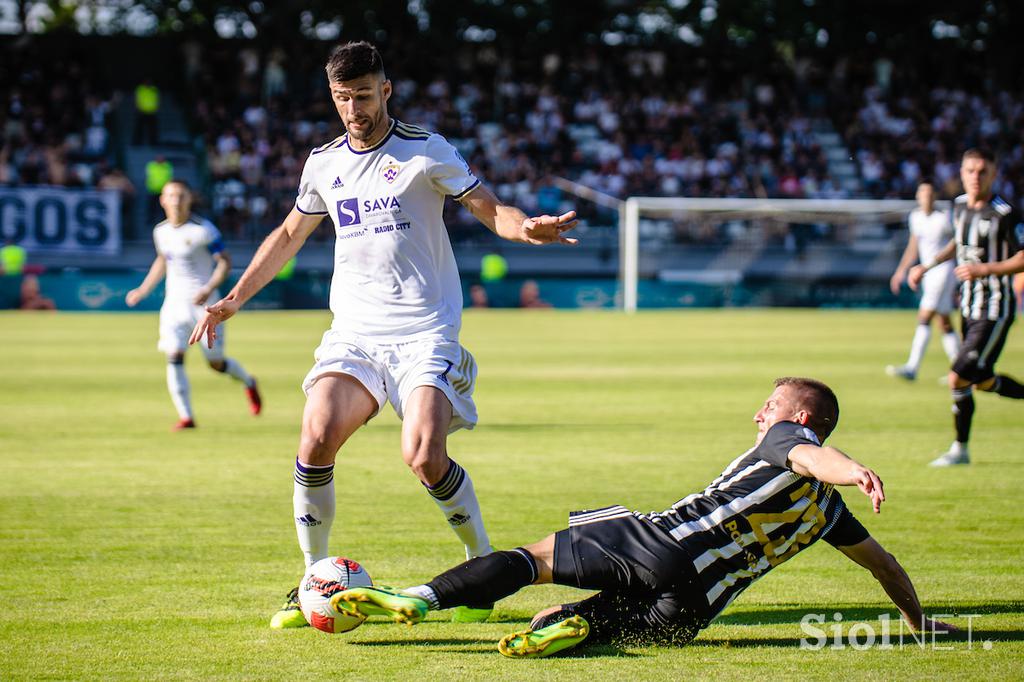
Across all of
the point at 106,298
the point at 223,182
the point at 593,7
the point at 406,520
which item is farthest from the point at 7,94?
the point at 406,520

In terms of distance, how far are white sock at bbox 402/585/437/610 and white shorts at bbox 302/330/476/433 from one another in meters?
1.13

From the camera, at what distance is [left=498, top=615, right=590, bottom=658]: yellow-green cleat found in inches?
200

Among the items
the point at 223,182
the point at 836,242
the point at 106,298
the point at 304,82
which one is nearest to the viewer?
the point at 106,298

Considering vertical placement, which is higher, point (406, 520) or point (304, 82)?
point (304, 82)

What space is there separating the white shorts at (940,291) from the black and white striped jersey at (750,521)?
13.0 meters

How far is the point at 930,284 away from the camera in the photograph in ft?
58.1

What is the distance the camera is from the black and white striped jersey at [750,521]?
505 centimetres

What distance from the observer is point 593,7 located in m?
47.2

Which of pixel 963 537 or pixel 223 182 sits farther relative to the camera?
pixel 223 182

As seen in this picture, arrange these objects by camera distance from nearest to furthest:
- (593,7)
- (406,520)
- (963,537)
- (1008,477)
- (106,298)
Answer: (963,537) → (406,520) → (1008,477) → (106,298) → (593,7)

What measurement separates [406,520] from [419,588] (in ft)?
10.6

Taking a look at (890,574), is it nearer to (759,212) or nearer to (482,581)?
(482,581)

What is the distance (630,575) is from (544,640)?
424mm

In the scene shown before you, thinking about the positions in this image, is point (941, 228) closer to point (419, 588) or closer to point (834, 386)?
point (834, 386)
